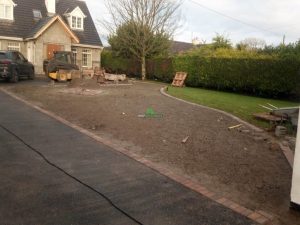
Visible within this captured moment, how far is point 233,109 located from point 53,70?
13.7 metres

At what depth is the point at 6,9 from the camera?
28.4 metres

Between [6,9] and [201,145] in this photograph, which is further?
[6,9]

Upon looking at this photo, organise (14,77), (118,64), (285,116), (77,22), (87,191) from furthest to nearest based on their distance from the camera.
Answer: (77,22)
(118,64)
(14,77)
(285,116)
(87,191)

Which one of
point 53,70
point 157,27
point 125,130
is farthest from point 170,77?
point 125,130

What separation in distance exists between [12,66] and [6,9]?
1171 cm

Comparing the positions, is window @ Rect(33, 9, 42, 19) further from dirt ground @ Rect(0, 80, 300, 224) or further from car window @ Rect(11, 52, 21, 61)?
dirt ground @ Rect(0, 80, 300, 224)

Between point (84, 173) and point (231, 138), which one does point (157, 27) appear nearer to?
point (231, 138)

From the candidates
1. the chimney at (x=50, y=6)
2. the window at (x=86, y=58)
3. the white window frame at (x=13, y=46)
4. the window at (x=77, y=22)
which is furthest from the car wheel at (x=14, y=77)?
the window at (x=77, y=22)

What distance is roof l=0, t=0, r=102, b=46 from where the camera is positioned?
92.0ft

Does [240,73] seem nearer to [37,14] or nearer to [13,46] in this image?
[13,46]

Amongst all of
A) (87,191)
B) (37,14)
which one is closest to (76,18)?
(37,14)

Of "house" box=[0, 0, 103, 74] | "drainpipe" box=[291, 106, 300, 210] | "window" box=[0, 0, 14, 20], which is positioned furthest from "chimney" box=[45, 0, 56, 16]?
"drainpipe" box=[291, 106, 300, 210]

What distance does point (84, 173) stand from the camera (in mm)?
5434

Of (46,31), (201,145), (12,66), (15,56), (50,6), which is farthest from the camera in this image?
(50,6)
